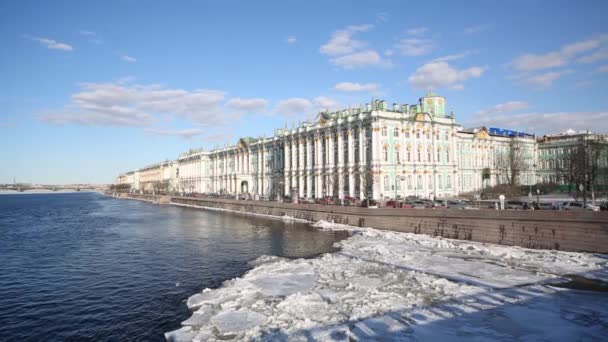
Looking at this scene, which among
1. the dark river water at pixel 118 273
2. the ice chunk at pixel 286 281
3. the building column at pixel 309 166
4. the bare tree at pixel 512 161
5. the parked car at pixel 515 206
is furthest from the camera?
the building column at pixel 309 166

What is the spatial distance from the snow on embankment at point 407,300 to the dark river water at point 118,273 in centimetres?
226

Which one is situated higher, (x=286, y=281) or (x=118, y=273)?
(x=286, y=281)

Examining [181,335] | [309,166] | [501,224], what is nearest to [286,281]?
[181,335]

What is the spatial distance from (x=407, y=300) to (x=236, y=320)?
7817 mm

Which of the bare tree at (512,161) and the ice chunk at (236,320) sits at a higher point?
the bare tree at (512,161)

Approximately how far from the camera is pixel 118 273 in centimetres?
2641

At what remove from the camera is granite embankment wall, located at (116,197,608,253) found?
2731 cm

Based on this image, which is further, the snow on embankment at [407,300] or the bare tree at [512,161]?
the bare tree at [512,161]

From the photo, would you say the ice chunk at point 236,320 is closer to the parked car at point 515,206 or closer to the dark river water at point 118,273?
the dark river water at point 118,273

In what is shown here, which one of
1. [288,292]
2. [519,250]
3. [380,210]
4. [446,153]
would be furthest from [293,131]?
[288,292]

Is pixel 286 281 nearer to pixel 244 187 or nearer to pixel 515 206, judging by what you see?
pixel 515 206

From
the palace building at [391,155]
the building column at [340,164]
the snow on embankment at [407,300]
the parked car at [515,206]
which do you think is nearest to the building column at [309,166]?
the palace building at [391,155]

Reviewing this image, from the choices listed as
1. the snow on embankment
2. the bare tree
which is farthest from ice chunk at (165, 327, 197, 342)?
the bare tree

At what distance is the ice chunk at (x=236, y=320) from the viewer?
49.5 ft
